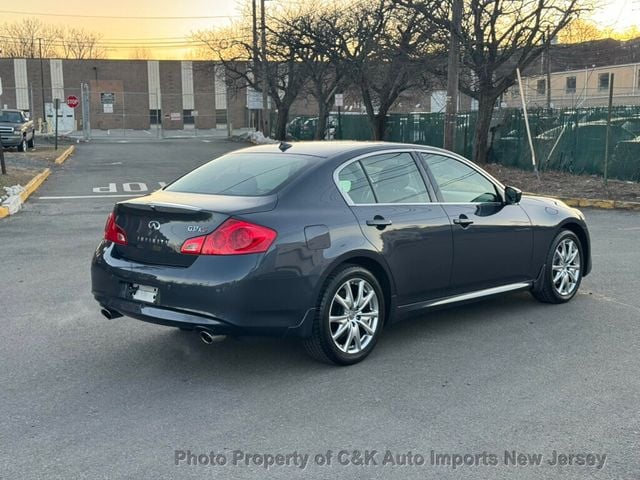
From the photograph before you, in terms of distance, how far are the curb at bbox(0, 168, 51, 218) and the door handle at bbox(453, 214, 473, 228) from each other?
9849 mm

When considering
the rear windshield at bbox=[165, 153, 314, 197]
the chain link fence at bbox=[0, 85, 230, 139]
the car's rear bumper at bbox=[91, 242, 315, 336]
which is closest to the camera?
the car's rear bumper at bbox=[91, 242, 315, 336]

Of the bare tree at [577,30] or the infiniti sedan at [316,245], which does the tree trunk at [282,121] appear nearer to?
the bare tree at [577,30]

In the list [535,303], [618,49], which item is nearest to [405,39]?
[535,303]

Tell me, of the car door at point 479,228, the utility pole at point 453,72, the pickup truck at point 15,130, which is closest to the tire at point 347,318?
the car door at point 479,228

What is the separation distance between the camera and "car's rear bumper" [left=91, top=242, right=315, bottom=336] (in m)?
4.50

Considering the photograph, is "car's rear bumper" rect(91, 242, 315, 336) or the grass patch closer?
"car's rear bumper" rect(91, 242, 315, 336)

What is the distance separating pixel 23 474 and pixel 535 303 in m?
5.01

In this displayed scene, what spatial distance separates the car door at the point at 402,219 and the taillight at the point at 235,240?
0.85 meters

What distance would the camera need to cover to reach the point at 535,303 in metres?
6.93

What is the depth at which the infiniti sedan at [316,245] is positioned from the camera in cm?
457

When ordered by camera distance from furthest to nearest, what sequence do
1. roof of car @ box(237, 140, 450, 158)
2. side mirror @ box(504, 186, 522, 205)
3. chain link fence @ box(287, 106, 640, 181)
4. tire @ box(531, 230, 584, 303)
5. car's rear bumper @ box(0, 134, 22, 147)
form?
car's rear bumper @ box(0, 134, 22, 147), chain link fence @ box(287, 106, 640, 181), tire @ box(531, 230, 584, 303), side mirror @ box(504, 186, 522, 205), roof of car @ box(237, 140, 450, 158)

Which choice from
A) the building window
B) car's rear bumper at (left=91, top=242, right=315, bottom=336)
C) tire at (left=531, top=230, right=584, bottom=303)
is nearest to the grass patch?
car's rear bumper at (left=91, top=242, right=315, bottom=336)

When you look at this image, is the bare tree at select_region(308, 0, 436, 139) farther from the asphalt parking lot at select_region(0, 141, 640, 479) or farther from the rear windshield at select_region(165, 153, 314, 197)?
the rear windshield at select_region(165, 153, 314, 197)

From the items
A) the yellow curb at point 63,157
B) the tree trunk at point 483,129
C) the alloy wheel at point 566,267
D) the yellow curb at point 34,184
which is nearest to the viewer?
the alloy wheel at point 566,267
